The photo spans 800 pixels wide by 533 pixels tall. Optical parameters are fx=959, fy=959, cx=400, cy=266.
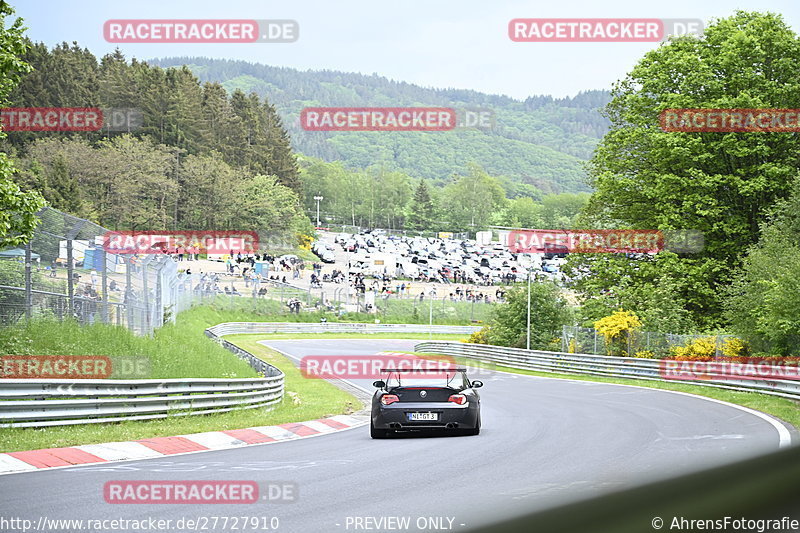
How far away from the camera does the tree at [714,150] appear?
3769 cm

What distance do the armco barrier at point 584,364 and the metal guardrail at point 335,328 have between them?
747 inches

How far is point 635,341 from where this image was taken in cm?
3825

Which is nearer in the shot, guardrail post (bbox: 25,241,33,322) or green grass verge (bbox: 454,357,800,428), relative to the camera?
guardrail post (bbox: 25,241,33,322)

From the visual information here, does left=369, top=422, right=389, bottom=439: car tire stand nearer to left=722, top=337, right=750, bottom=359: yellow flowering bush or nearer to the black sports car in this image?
the black sports car

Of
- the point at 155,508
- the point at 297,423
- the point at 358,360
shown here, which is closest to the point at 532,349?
the point at 358,360

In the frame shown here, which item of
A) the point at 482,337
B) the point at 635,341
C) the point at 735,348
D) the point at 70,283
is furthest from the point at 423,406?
the point at 482,337

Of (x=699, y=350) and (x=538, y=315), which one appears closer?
(x=699, y=350)

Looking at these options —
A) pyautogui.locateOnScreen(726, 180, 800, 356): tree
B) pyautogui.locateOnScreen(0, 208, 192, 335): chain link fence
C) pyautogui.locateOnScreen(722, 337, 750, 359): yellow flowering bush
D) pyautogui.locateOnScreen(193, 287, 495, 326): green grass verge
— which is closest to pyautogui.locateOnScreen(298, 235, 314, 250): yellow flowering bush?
pyautogui.locateOnScreen(193, 287, 495, 326): green grass verge

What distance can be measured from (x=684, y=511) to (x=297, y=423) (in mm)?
18936

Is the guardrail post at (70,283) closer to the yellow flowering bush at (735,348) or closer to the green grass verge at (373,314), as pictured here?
the yellow flowering bush at (735,348)

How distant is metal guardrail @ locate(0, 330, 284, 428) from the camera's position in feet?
48.4

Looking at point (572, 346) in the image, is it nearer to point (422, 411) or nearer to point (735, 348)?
point (735, 348)

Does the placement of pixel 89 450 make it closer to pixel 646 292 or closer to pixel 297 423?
pixel 297 423

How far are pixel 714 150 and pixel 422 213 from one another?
14781cm
